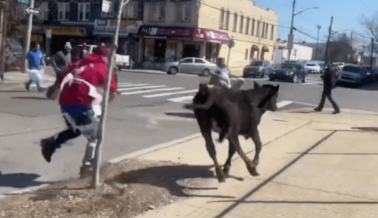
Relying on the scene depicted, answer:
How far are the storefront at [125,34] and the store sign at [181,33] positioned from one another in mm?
1283

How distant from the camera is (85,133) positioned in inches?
257

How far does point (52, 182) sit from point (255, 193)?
2.47m

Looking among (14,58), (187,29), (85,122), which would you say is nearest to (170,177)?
(85,122)

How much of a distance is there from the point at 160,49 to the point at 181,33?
3.29m

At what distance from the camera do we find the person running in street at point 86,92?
6.29 m

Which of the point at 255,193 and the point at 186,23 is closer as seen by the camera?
the point at 255,193

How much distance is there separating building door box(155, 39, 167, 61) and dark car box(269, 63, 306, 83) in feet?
42.4

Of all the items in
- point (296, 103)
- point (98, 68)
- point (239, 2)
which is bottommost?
point (296, 103)

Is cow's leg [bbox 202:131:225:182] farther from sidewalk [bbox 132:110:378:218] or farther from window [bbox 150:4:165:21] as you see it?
window [bbox 150:4:165:21]

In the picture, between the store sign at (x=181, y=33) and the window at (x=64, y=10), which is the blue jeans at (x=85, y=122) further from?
the window at (x=64, y=10)

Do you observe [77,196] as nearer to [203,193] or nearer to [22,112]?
[203,193]

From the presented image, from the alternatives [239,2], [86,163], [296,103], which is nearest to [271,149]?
[86,163]

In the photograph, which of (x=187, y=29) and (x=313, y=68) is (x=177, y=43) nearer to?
(x=187, y=29)

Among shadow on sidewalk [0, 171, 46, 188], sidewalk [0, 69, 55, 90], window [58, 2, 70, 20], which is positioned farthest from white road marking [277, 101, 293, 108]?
window [58, 2, 70, 20]
